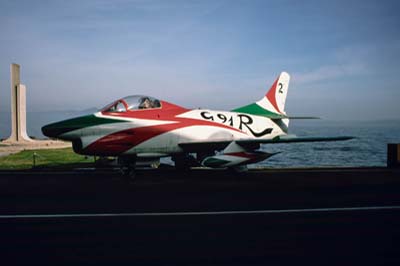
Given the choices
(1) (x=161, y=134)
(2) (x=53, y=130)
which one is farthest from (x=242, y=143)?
(2) (x=53, y=130)

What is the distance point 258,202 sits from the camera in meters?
7.27

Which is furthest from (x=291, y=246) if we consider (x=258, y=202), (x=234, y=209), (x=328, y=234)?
(x=258, y=202)

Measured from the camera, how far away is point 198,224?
5.46 metres

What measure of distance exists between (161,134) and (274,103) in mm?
7980

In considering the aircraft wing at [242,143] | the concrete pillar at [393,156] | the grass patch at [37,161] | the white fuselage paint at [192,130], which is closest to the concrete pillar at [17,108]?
the grass patch at [37,161]

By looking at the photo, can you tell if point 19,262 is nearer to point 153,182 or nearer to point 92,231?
point 92,231

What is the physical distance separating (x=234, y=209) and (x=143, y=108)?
6.84 meters

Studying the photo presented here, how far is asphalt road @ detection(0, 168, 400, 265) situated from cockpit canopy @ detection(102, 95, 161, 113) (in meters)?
3.19

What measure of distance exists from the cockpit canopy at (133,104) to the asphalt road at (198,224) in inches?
126

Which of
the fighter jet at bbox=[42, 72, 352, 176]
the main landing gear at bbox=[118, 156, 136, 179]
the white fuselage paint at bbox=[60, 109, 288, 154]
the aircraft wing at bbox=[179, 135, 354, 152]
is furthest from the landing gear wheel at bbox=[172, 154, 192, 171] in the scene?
the main landing gear at bbox=[118, 156, 136, 179]

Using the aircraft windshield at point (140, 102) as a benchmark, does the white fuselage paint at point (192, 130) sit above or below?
below

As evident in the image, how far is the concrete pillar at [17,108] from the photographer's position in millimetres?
Answer: 51406

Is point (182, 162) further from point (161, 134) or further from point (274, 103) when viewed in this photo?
point (274, 103)

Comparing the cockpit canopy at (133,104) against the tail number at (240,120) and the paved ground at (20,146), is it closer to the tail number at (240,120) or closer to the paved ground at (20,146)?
the tail number at (240,120)
